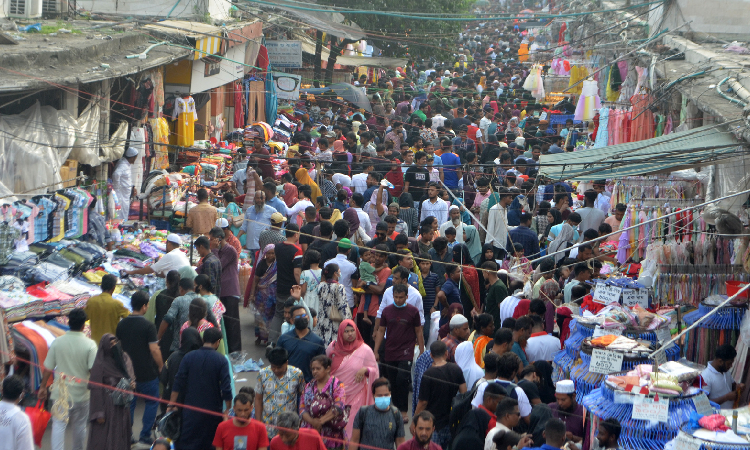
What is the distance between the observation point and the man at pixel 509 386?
6047mm

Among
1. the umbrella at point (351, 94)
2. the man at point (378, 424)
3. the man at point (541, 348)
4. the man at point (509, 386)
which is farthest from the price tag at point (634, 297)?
the umbrella at point (351, 94)

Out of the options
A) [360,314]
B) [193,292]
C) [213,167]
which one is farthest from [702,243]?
[213,167]

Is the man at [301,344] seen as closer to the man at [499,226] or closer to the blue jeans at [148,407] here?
the blue jeans at [148,407]

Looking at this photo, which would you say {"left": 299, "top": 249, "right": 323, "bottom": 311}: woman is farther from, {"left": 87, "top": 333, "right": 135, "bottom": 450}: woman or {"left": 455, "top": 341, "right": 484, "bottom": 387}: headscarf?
{"left": 87, "top": 333, "right": 135, "bottom": 450}: woman

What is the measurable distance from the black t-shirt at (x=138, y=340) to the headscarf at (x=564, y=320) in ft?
12.2

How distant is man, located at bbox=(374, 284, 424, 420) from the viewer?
7.64 meters

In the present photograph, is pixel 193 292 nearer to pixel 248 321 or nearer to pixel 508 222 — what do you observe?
pixel 248 321

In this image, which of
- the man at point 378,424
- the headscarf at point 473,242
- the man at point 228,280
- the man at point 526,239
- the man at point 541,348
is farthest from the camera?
the man at point 526,239

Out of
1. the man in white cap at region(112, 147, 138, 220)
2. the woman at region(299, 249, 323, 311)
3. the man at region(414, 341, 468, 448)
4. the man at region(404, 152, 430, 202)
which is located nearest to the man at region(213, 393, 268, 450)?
the man at region(414, 341, 468, 448)

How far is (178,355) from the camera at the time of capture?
6.63m

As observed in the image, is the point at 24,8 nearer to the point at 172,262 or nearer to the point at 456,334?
the point at 172,262

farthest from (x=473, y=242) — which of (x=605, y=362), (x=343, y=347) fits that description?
(x=605, y=362)

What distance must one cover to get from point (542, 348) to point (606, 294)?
0.73 metres

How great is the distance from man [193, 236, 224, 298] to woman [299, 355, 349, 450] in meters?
2.82
